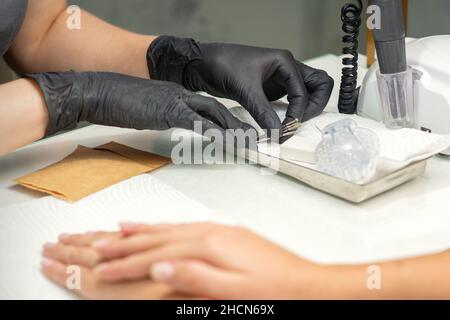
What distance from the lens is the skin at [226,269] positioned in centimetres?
77

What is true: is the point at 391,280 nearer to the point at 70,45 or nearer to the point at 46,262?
the point at 46,262

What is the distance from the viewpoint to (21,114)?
115cm

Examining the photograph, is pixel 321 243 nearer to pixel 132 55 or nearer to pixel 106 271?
pixel 106 271

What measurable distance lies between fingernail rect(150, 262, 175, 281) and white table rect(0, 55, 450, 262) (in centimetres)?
23

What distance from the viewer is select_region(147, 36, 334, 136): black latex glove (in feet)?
4.13

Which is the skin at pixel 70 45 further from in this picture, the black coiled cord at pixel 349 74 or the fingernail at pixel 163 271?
the fingernail at pixel 163 271

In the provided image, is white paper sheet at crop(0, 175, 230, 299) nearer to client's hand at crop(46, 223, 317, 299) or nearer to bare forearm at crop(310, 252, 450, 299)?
client's hand at crop(46, 223, 317, 299)

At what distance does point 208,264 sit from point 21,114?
56 centimetres

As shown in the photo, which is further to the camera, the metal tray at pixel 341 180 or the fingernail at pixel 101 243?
the metal tray at pixel 341 180

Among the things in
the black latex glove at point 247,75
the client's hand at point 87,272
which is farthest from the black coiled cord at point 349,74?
the client's hand at point 87,272

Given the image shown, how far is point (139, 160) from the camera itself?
1.22 metres

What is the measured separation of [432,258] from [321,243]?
0.53 ft

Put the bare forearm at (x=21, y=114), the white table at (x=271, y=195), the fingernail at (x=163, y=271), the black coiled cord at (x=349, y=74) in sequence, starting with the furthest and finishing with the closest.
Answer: the black coiled cord at (x=349, y=74), the bare forearm at (x=21, y=114), the white table at (x=271, y=195), the fingernail at (x=163, y=271)

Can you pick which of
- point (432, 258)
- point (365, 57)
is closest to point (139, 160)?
point (432, 258)
